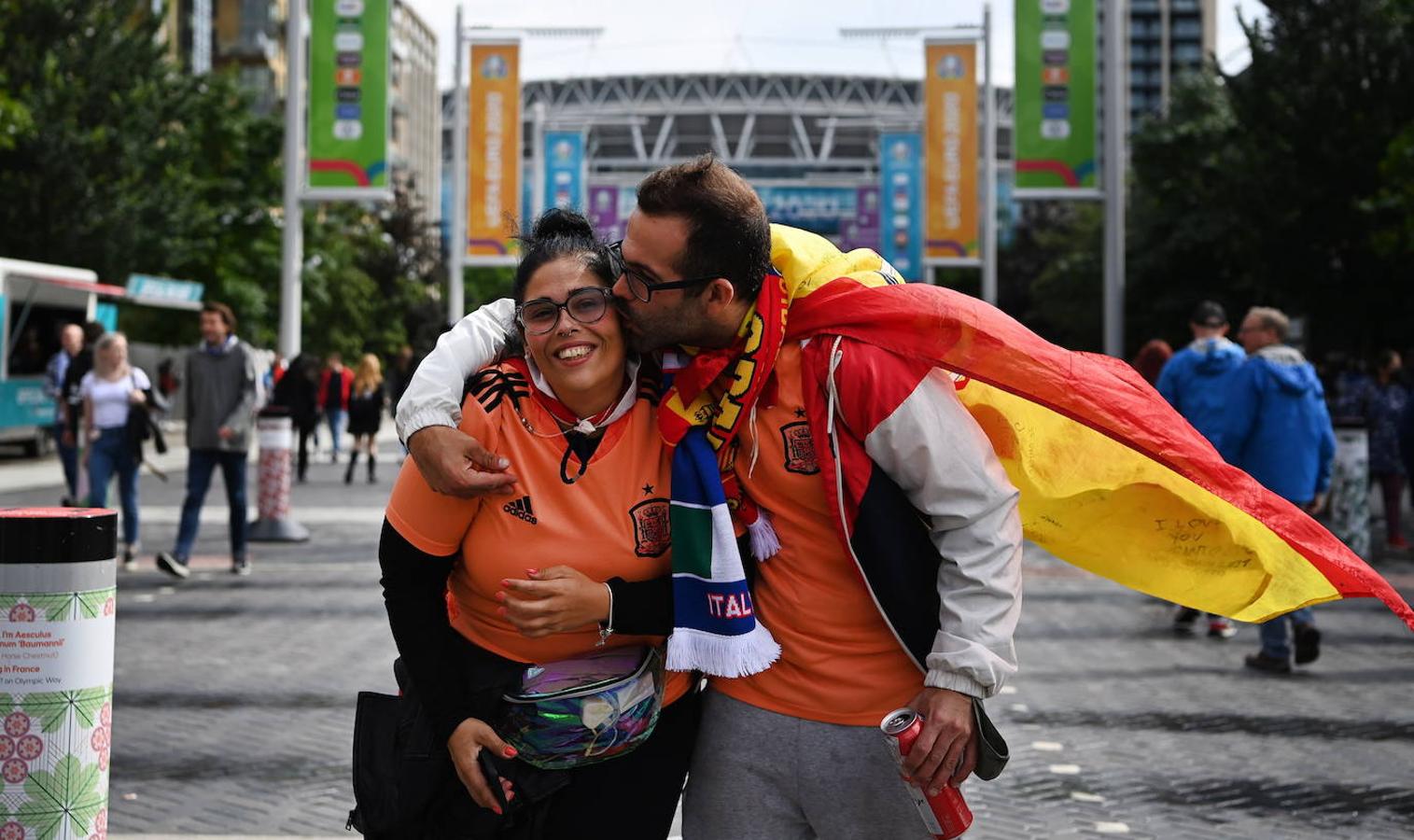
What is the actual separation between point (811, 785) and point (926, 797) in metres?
0.22

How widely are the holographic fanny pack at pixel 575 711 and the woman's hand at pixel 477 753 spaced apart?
39 mm

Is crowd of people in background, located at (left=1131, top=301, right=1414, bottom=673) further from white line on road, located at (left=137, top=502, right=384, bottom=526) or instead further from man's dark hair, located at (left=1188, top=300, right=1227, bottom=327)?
white line on road, located at (left=137, top=502, right=384, bottom=526)

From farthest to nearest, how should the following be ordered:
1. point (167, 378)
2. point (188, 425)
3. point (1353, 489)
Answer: point (167, 378) < point (1353, 489) < point (188, 425)

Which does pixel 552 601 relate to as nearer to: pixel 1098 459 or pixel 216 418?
pixel 1098 459

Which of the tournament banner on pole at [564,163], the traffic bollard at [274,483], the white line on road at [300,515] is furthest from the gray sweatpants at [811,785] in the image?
the tournament banner on pole at [564,163]

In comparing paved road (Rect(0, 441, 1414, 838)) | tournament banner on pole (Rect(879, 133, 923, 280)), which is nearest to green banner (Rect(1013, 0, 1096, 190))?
paved road (Rect(0, 441, 1414, 838))

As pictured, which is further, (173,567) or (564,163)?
(564,163)

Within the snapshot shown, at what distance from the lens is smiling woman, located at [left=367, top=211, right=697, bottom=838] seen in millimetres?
2541

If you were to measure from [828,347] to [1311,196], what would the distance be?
27.0 meters

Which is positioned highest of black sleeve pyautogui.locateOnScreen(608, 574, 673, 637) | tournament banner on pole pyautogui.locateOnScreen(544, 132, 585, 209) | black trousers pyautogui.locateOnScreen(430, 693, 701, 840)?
tournament banner on pole pyautogui.locateOnScreen(544, 132, 585, 209)

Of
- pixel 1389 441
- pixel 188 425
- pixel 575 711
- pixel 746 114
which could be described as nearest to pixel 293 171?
pixel 188 425

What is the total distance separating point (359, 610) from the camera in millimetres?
9523

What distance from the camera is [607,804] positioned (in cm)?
268

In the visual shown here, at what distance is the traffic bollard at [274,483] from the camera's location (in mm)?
12812
